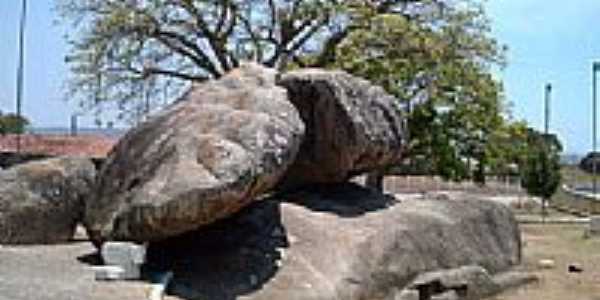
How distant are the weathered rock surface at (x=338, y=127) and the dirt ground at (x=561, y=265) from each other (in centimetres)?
273

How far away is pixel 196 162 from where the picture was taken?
1137 centimetres

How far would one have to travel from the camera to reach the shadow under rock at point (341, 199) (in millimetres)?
14814

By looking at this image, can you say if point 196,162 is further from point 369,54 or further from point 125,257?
point 369,54

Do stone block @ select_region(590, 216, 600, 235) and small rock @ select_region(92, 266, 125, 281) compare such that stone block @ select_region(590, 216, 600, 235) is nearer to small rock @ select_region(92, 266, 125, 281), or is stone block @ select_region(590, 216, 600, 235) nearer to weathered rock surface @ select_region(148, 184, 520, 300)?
weathered rock surface @ select_region(148, 184, 520, 300)

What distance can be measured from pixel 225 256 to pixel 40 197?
3.39 m

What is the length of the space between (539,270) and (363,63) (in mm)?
10439

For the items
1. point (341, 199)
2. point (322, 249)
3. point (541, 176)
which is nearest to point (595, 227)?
point (341, 199)

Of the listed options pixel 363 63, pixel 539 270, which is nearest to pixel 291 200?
pixel 539 270

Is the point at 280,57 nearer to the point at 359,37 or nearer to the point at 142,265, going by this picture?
the point at 359,37

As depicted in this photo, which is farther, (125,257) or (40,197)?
(40,197)

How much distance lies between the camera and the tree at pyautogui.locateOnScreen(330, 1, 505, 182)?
27.1 m

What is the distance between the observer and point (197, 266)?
12227 millimetres

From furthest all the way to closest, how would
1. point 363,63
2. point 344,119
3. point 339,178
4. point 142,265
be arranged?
point 363,63 → point 339,178 → point 344,119 → point 142,265

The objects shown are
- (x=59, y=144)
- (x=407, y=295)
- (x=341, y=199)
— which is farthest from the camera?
(x=59, y=144)
